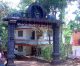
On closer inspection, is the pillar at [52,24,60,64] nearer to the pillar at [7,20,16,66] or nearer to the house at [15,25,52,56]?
the pillar at [7,20,16,66]

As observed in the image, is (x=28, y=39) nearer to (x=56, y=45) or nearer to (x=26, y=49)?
(x=26, y=49)

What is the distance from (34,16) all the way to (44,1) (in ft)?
22.8

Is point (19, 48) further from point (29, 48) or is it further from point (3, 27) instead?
point (3, 27)

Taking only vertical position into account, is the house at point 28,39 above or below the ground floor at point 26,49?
above

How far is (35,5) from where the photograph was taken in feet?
54.9

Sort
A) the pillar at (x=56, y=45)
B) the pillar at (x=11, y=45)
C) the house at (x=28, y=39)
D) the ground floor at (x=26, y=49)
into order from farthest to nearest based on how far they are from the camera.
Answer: the ground floor at (x=26, y=49)
the house at (x=28, y=39)
the pillar at (x=56, y=45)
the pillar at (x=11, y=45)

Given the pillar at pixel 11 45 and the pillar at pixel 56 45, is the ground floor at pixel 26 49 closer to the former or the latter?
the pillar at pixel 56 45

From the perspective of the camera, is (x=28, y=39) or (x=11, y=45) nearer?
(x=11, y=45)

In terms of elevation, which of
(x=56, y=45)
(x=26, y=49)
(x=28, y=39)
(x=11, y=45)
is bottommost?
(x=26, y=49)

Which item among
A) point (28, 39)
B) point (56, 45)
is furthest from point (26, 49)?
point (56, 45)

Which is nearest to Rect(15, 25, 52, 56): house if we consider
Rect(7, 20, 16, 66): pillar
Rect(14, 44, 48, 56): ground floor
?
Rect(14, 44, 48, 56): ground floor

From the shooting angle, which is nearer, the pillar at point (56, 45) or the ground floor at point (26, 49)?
the pillar at point (56, 45)

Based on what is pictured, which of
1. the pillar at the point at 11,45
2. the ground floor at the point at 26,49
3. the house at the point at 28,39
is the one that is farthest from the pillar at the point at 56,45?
the ground floor at the point at 26,49

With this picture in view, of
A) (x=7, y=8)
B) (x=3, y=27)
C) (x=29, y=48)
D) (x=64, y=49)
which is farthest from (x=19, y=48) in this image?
(x=64, y=49)
